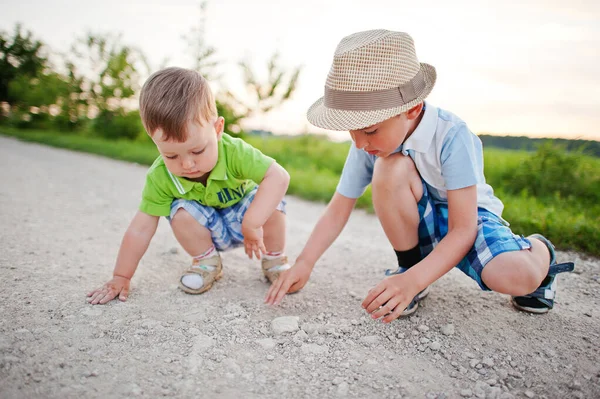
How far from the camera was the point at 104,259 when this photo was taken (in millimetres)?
2684

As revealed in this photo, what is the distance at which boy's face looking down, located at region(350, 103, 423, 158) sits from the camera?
1.78m

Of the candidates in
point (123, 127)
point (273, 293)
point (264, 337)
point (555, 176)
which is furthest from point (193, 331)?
point (123, 127)

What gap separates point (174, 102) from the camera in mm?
1936

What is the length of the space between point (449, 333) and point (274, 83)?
26.1 ft

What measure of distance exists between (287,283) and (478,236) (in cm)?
91

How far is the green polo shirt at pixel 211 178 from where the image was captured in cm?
219

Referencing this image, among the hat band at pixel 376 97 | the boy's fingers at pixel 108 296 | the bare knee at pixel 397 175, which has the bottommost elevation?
the boy's fingers at pixel 108 296

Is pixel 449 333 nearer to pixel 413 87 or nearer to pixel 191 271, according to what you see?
pixel 413 87

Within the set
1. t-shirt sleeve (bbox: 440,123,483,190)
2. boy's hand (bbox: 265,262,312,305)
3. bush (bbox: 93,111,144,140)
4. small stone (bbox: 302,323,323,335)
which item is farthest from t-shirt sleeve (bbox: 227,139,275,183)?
bush (bbox: 93,111,144,140)

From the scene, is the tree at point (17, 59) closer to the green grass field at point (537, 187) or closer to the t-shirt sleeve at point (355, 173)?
the green grass field at point (537, 187)

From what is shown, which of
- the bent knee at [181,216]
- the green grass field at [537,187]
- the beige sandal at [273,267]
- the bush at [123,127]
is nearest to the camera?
the bent knee at [181,216]

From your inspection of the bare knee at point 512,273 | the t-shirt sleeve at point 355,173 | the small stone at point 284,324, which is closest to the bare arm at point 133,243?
the small stone at point 284,324

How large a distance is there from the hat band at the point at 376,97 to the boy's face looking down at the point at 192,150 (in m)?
0.63

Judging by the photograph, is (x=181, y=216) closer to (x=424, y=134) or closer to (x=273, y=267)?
(x=273, y=267)
